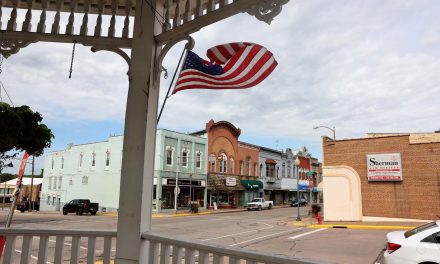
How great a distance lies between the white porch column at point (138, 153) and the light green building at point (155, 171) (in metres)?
36.2

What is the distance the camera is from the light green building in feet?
132

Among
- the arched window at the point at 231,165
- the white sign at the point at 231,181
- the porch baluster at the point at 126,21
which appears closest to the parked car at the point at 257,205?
the white sign at the point at 231,181

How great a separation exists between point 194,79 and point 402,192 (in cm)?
2897

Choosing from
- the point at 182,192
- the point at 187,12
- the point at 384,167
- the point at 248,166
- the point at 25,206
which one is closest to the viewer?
the point at 187,12

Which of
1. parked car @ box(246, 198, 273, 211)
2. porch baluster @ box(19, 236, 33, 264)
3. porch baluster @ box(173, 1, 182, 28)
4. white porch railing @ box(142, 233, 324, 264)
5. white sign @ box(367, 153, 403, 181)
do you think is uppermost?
white sign @ box(367, 153, 403, 181)

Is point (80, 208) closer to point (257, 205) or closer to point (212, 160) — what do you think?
point (212, 160)

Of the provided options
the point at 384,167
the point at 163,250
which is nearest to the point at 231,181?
the point at 384,167

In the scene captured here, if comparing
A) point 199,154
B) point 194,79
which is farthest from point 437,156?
point 194,79

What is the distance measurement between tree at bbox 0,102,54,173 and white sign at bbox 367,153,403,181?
28028mm

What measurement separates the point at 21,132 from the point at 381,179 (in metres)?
29.0

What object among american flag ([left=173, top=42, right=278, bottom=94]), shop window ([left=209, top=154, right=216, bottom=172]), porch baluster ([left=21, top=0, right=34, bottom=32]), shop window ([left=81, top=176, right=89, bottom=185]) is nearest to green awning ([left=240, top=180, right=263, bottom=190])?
shop window ([left=209, top=154, right=216, bottom=172])

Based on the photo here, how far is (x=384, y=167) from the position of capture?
28.6 m

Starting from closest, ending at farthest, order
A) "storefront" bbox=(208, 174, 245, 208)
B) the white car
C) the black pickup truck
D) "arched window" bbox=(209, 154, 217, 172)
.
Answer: the white car, the black pickup truck, "storefront" bbox=(208, 174, 245, 208), "arched window" bbox=(209, 154, 217, 172)

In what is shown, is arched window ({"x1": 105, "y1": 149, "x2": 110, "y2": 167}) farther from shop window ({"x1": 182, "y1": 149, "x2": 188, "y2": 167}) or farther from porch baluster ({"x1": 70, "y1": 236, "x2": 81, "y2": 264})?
porch baluster ({"x1": 70, "y1": 236, "x2": 81, "y2": 264})
